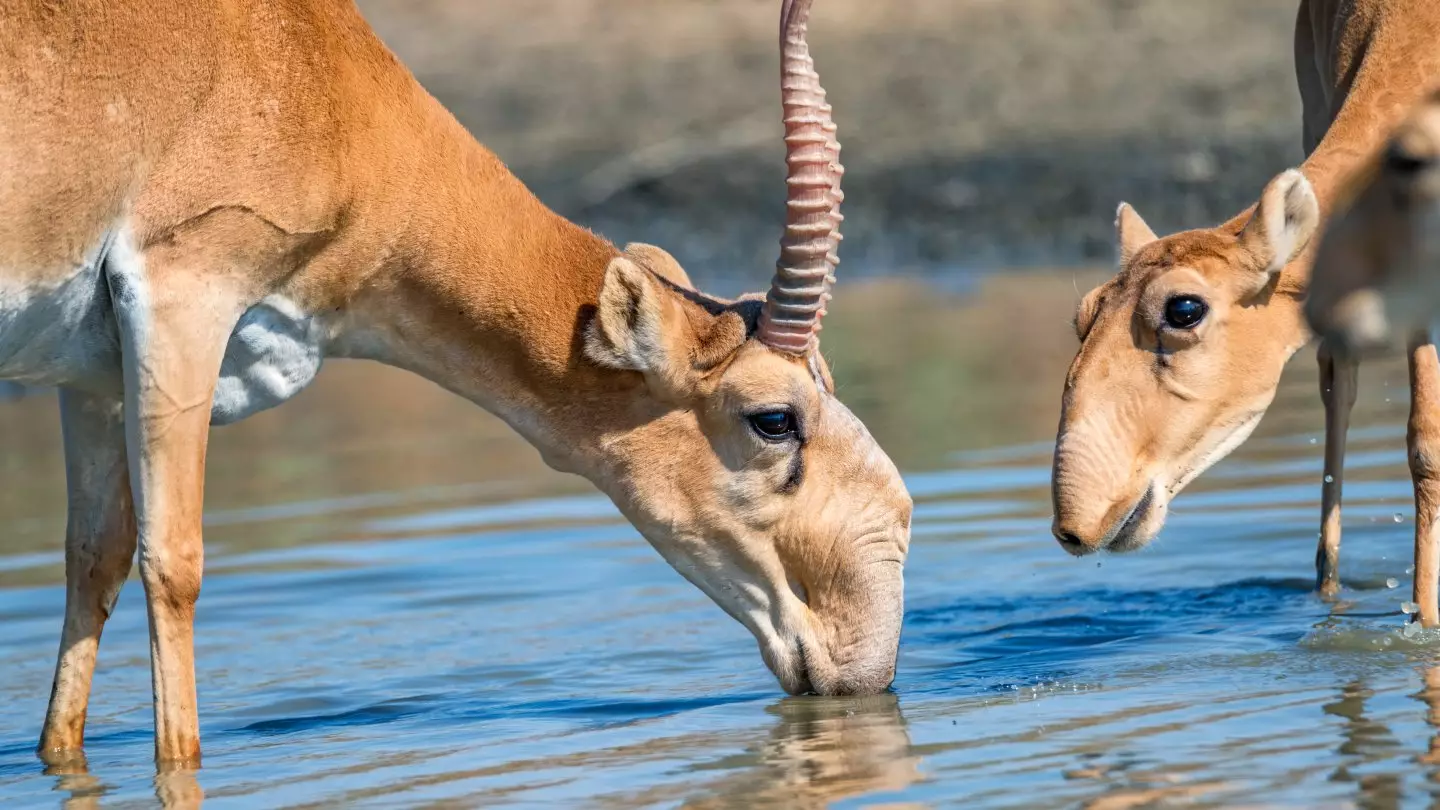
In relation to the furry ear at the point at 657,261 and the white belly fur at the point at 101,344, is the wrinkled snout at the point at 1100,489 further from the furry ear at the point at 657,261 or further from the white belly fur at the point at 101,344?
the white belly fur at the point at 101,344

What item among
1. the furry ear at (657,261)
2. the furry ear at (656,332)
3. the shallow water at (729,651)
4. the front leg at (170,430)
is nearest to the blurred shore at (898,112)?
the shallow water at (729,651)

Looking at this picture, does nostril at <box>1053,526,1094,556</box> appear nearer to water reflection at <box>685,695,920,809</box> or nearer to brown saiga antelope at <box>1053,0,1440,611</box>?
brown saiga antelope at <box>1053,0,1440,611</box>

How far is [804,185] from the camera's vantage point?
8.30 m

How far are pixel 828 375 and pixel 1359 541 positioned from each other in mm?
4186

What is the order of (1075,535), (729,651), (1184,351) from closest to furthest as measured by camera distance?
(1075,535) → (1184,351) → (729,651)

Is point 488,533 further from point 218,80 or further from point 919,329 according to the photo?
point 919,329

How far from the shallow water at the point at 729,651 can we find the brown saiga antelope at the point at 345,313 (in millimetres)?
586

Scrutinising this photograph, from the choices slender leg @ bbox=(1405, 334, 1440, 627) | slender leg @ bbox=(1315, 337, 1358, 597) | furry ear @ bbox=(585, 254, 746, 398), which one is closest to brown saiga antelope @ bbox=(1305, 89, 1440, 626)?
furry ear @ bbox=(585, 254, 746, 398)

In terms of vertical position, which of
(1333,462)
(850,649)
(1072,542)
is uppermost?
(1333,462)

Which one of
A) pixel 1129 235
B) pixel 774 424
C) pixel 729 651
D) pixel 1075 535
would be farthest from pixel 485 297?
pixel 1129 235

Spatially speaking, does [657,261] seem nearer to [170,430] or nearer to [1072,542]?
[1072,542]

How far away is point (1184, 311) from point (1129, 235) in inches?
34.2

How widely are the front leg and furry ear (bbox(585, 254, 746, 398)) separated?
1.36m

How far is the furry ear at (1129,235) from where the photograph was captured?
9.88 m
